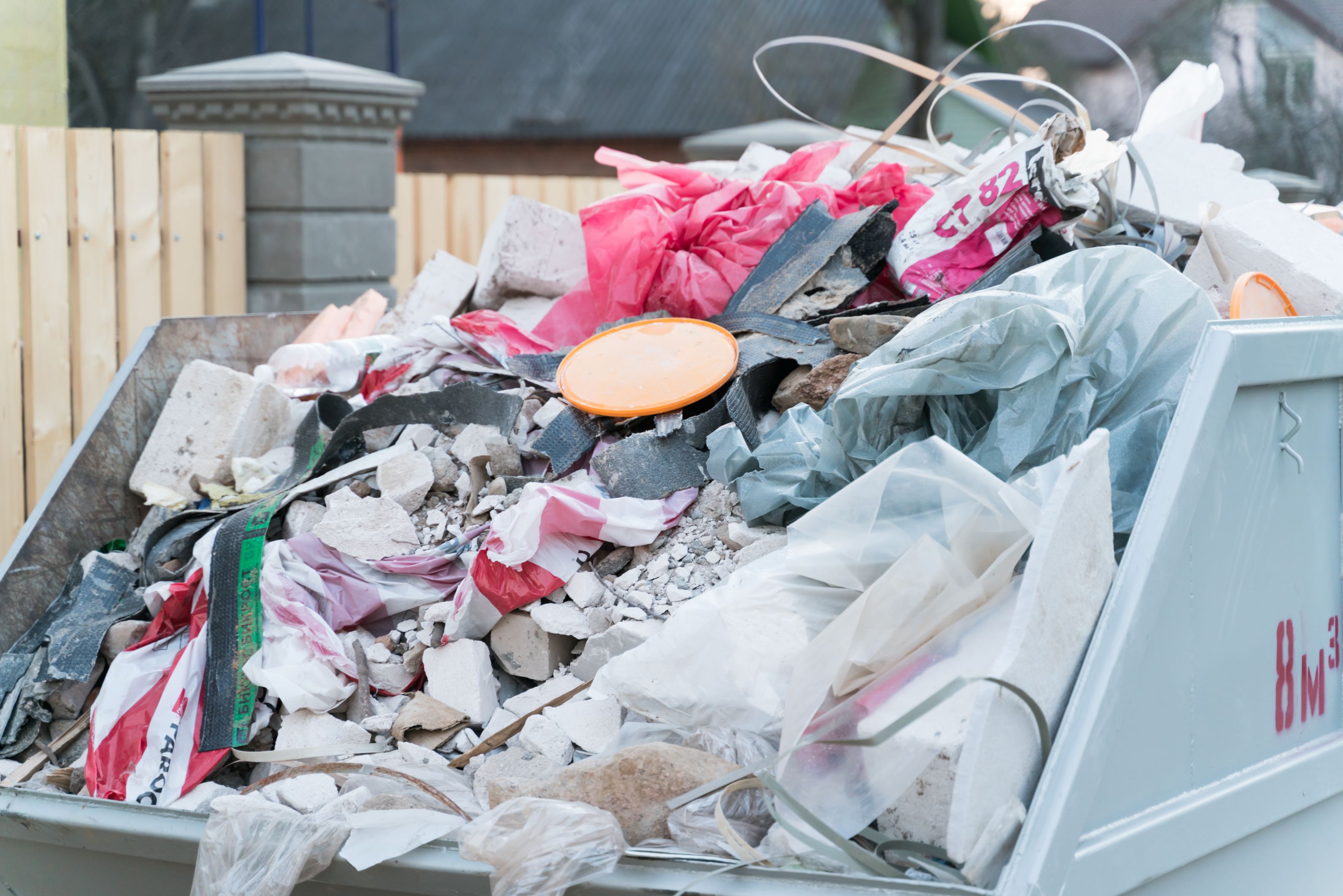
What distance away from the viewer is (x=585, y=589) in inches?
86.6

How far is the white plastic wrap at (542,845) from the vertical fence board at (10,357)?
3.57 m

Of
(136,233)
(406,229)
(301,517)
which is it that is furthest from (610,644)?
(406,229)

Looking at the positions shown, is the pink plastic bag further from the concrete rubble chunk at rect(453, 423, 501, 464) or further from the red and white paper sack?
the concrete rubble chunk at rect(453, 423, 501, 464)

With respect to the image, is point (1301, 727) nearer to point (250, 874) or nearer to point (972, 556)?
point (972, 556)

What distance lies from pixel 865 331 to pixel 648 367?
496 mm

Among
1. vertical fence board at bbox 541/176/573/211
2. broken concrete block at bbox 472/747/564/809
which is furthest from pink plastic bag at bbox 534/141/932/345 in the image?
vertical fence board at bbox 541/176/573/211

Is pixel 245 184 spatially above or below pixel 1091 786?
below

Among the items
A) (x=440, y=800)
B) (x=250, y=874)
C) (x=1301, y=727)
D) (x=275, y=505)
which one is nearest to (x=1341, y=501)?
(x=1301, y=727)

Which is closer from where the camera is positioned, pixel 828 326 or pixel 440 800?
pixel 440 800

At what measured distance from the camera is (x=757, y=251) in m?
3.00

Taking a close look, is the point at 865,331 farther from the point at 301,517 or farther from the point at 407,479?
the point at 301,517

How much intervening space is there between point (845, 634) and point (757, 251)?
1.60 m

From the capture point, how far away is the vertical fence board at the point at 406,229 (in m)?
6.95

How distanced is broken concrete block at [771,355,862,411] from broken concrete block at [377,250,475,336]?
1316 mm
